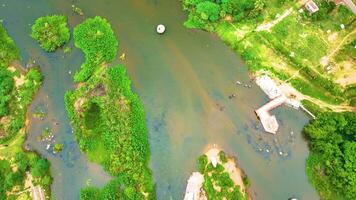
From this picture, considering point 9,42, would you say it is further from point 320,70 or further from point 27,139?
point 320,70

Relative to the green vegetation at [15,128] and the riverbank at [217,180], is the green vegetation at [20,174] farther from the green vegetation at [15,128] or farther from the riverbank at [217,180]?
the riverbank at [217,180]

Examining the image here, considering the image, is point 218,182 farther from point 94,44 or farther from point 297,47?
point 94,44

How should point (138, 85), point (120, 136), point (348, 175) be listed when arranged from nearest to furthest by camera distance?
point (348, 175), point (120, 136), point (138, 85)

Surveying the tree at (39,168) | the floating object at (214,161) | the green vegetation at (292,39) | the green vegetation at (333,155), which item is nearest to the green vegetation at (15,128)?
the tree at (39,168)

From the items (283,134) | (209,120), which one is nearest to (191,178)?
(209,120)

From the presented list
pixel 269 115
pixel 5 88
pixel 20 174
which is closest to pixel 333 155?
pixel 269 115

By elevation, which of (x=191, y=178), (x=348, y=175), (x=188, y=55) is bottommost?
(x=191, y=178)

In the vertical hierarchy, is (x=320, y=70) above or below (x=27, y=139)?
above
